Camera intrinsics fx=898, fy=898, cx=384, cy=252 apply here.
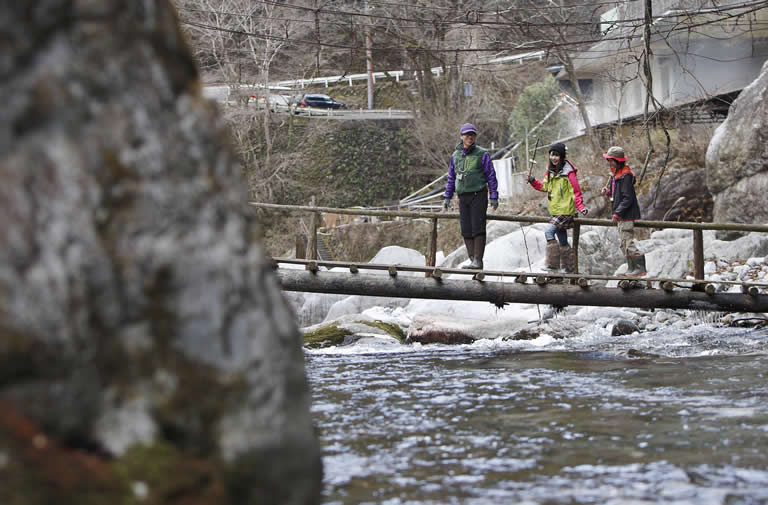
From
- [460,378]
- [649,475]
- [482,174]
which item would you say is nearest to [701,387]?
[460,378]

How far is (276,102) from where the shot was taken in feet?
121

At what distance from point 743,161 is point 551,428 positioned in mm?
12589

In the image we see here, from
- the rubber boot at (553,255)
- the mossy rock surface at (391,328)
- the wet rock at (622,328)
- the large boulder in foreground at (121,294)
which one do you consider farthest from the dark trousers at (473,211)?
the large boulder in foreground at (121,294)

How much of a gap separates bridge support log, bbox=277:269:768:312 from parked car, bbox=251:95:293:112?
2465cm

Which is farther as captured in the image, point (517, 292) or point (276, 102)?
point (276, 102)

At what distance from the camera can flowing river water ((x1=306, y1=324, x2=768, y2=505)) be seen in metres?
4.28

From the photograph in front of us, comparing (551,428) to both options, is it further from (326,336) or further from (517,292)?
(326,336)

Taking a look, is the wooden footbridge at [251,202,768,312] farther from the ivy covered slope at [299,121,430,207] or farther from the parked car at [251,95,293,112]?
the ivy covered slope at [299,121,430,207]

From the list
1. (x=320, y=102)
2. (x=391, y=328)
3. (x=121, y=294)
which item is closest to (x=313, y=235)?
(x=391, y=328)

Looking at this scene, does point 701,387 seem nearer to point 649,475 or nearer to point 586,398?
point 586,398

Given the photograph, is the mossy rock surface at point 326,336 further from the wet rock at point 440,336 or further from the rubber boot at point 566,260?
the rubber boot at point 566,260

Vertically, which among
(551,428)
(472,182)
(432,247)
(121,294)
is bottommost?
(551,428)

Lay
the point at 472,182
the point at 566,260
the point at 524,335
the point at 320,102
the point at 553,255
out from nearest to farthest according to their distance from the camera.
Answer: the point at 472,182 < the point at 566,260 < the point at 553,255 < the point at 524,335 < the point at 320,102

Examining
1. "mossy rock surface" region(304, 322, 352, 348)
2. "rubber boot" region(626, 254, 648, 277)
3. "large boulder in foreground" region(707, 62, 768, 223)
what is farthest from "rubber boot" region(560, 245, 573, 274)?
"large boulder in foreground" region(707, 62, 768, 223)
